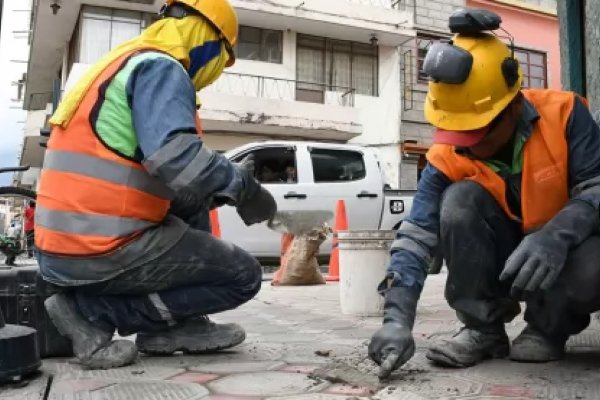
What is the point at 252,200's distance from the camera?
2.27 metres

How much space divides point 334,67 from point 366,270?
1304 cm

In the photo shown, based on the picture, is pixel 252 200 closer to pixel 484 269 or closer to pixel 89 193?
pixel 89 193

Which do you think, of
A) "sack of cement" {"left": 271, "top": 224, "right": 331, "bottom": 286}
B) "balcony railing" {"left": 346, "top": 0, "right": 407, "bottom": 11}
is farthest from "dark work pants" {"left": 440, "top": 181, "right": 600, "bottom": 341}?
"balcony railing" {"left": 346, "top": 0, "right": 407, "bottom": 11}

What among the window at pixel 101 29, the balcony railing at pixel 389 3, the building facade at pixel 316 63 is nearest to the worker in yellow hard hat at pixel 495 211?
the building facade at pixel 316 63

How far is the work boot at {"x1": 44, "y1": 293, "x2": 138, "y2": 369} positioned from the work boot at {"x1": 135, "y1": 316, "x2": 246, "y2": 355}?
18 cm

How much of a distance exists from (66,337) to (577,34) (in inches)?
121

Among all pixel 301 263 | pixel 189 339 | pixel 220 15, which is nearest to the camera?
pixel 220 15

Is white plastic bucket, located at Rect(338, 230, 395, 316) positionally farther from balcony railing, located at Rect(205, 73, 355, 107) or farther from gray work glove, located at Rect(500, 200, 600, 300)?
balcony railing, located at Rect(205, 73, 355, 107)

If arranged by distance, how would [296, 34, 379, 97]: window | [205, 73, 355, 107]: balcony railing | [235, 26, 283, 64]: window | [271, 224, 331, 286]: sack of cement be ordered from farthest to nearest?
[296, 34, 379, 97]: window < [235, 26, 283, 64]: window < [205, 73, 355, 107]: balcony railing < [271, 224, 331, 286]: sack of cement

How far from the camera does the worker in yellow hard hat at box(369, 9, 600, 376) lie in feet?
6.19

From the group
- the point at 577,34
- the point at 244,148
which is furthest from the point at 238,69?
the point at 577,34

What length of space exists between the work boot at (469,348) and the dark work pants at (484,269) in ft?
0.12

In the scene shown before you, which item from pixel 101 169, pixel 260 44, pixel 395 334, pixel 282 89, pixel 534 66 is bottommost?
pixel 395 334

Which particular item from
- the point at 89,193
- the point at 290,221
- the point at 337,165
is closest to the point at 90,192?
the point at 89,193
